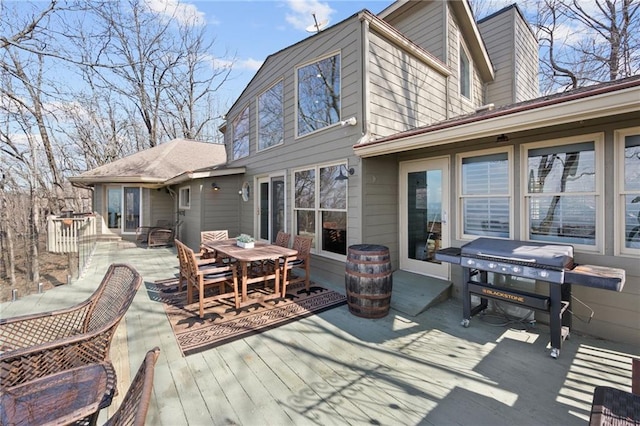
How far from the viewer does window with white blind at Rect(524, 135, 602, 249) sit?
3270mm

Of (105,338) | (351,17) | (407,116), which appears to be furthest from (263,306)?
(351,17)

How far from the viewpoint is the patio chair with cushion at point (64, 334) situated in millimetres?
1612

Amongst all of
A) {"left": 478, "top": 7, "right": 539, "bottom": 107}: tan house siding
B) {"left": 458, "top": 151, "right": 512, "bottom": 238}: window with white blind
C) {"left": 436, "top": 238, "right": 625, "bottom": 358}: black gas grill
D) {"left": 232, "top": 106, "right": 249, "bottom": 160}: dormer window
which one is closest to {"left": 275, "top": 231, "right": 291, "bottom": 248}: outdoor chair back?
{"left": 436, "top": 238, "right": 625, "bottom": 358}: black gas grill

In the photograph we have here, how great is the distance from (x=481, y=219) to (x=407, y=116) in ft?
8.12

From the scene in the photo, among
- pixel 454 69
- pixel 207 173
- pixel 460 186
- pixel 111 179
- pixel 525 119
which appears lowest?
pixel 460 186

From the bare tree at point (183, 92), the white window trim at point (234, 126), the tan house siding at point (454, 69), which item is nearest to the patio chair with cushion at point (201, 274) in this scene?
the white window trim at point (234, 126)

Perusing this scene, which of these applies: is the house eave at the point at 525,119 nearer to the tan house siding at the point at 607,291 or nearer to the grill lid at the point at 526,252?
the tan house siding at the point at 607,291

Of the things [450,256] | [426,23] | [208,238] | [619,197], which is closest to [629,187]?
[619,197]

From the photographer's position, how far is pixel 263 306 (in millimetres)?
4113

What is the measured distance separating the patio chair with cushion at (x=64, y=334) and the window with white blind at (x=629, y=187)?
488 cm

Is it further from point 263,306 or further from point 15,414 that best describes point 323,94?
point 15,414

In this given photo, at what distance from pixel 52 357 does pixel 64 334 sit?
53 centimetres

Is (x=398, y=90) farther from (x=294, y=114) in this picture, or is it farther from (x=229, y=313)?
(x=229, y=313)

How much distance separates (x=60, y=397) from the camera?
1473 millimetres
